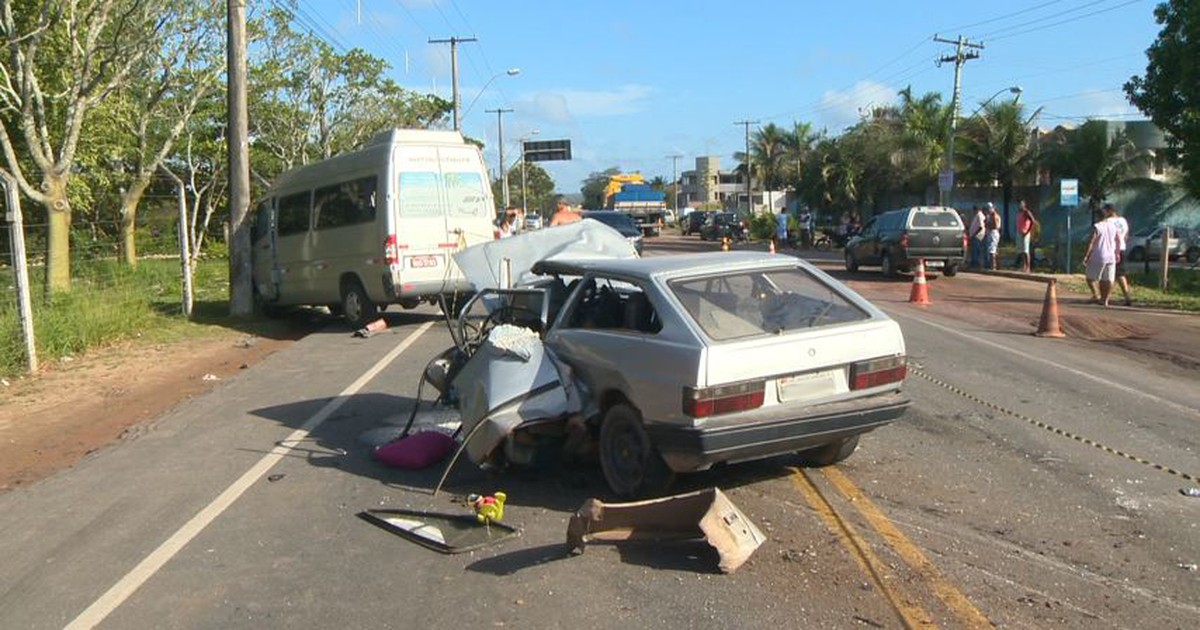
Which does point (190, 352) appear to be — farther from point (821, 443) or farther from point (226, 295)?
point (821, 443)

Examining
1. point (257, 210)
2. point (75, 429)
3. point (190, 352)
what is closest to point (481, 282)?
point (75, 429)

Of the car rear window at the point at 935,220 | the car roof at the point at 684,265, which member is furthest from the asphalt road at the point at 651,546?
the car rear window at the point at 935,220

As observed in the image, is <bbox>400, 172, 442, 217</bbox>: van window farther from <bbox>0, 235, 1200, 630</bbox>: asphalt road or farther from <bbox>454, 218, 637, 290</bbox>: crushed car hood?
<bbox>0, 235, 1200, 630</bbox>: asphalt road

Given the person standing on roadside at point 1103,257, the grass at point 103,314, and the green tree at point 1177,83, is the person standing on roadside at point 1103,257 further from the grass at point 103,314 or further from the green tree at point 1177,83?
the grass at point 103,314

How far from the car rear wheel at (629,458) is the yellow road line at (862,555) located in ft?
2.84

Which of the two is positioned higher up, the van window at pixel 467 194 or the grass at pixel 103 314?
the van window at pixel 467 194

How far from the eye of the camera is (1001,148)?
39.9 meters

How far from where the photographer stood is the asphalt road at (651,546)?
4254 millimetres

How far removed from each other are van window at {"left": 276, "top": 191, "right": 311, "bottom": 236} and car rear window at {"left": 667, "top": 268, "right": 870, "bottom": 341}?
37.6ft

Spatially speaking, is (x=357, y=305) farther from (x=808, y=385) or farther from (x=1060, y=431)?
(x=808, y=385)

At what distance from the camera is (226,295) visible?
22.2 meters

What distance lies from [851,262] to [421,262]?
1425 centimetres

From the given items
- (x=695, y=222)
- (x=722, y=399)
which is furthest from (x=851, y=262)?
→ (x=695, y=222)

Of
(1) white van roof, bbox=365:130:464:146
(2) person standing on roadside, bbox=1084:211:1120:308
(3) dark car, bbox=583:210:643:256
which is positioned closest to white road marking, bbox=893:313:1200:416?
(2) person standing on roadside, bbox=1084:211:1120:308
